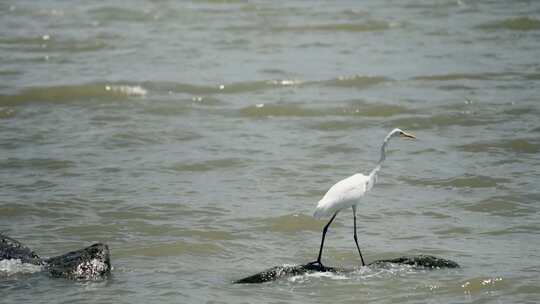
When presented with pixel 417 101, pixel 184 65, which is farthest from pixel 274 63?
pixel 417 101

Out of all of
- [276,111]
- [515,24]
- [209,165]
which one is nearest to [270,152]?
[209,165]

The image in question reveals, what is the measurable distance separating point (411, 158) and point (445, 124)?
1733 millimetres

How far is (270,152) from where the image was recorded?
37.5 feet

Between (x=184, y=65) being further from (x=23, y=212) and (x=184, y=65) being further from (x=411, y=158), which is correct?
(x=23, y=212)

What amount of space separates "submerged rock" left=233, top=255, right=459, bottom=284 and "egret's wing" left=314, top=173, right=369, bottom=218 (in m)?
0.40

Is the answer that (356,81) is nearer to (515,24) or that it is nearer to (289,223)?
(515,24)

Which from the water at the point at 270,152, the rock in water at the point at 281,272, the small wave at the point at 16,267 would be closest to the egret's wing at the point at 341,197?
the rock in water at the point at 281,272

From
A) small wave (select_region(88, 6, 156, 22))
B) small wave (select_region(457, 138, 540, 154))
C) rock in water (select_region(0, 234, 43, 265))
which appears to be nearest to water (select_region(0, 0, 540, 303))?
small wave (select_region(457, 138, 540, 154))

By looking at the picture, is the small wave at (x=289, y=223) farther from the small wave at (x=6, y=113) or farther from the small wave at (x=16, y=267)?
the small wave at (x=6, y=113)

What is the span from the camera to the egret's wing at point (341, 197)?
23.3ft

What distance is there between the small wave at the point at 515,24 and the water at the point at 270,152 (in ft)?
0.15

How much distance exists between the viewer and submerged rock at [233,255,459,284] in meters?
6.93

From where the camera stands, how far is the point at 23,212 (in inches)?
359

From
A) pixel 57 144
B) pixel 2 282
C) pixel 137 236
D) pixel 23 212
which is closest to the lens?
pixel 2 282
